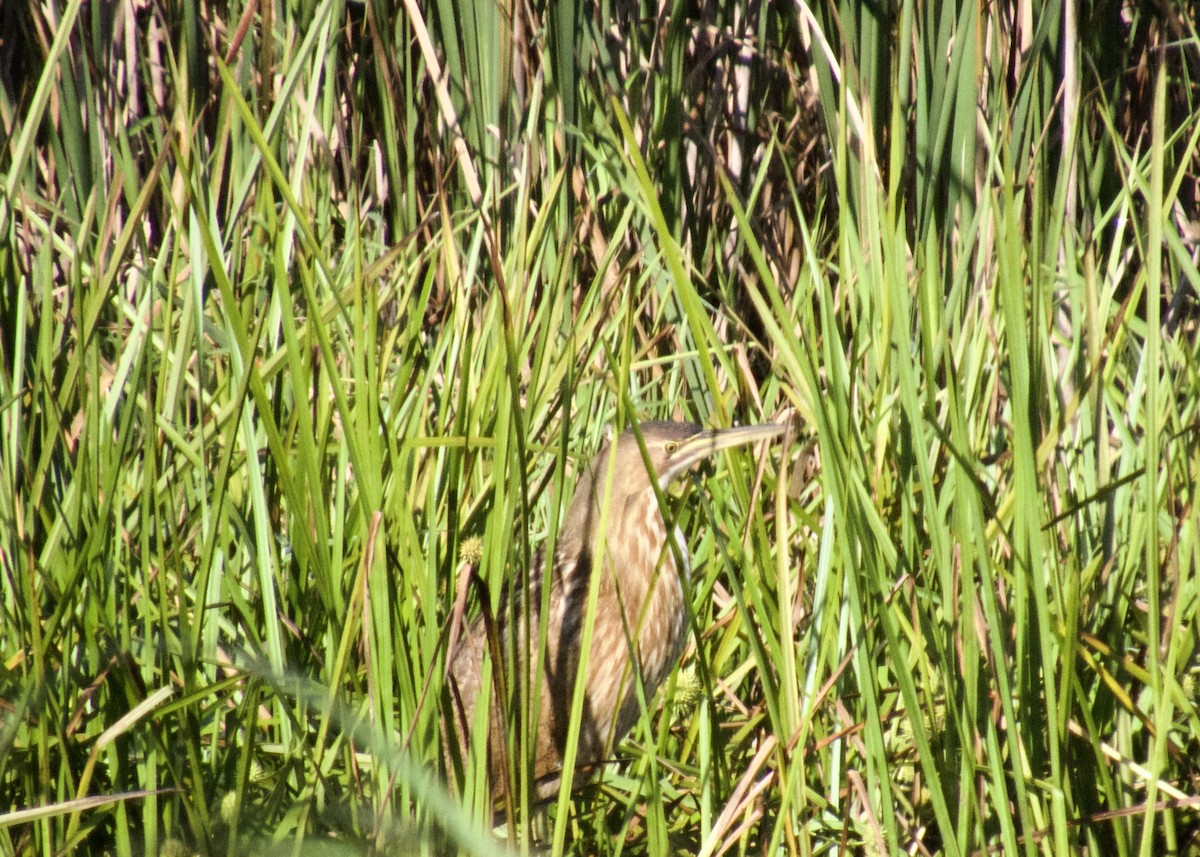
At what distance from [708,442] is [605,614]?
387 mm

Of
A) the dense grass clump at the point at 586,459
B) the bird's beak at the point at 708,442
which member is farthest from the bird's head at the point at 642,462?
the dense grass clump at the point at 586,459

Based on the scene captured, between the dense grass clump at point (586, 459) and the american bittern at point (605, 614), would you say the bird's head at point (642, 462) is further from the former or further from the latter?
the dense grass clump at point (586, 459)

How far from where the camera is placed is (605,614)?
8.31 ft

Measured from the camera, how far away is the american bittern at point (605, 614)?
235 cm

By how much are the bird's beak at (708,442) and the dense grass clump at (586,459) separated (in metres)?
0.07

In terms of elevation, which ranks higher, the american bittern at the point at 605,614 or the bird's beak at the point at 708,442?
the bird's beak at the point at 708,442

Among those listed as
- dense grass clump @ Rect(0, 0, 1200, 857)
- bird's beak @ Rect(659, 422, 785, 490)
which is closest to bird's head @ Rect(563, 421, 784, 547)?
bird's beak @ Rect(659, 422, 785, 490)

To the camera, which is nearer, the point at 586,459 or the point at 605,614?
the point at 586,459

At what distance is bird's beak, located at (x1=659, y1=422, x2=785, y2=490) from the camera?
7.30 feet

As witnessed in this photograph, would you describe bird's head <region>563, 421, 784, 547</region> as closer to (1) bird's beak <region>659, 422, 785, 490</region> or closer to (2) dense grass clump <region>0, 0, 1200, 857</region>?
(1) bird's beak <region>659, 422, 785, 490</region>

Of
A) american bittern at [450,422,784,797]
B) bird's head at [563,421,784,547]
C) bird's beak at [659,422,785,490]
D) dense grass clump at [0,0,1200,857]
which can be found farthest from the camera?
bird's head at [563,421,784,547]

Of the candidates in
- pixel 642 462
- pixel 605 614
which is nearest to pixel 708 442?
pixel 642 462

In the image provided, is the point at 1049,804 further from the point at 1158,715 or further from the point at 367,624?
the point at 367,624

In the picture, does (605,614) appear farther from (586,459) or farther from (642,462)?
(586,459)
